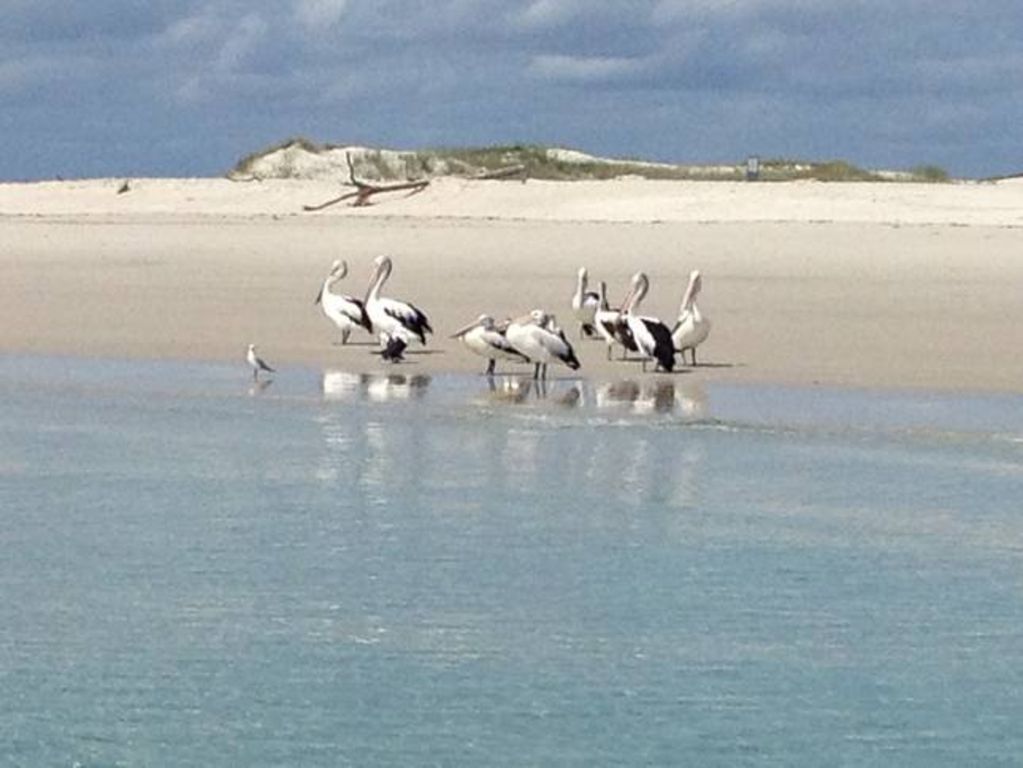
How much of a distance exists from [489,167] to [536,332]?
21430mm

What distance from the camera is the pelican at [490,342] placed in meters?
13.6

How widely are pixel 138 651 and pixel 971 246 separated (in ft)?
54.0

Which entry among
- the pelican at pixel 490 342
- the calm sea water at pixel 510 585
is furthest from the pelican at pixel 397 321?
the calm sea water at pixel 510 585

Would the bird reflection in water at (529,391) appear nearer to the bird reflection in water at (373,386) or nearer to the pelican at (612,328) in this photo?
the bird reflection in water at (373,386)

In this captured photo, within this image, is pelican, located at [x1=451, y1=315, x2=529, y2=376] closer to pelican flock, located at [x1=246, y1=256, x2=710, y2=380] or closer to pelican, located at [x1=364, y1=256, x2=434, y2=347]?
pelican flock, located at [x1=246, y1=256, x2=710, y2=380]

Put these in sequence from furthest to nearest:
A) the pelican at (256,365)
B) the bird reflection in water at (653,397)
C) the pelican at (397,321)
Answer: the pelican at (397,321) → the pelican at (256,365) → the bird reflection in water at (653,397)

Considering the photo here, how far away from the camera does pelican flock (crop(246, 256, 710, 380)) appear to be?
1352cm

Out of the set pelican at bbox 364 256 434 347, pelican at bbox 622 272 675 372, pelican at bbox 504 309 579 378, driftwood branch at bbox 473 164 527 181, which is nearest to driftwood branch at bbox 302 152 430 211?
driftwood branch at bbox 473 164 527 181

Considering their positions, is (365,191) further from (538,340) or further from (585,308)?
(538,340)

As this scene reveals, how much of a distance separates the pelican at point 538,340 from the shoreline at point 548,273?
20.2 inches

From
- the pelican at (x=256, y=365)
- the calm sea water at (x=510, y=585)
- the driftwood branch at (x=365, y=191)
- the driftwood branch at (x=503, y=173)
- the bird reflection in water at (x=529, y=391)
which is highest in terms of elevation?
the driftwood branch at (x=503, y=173)

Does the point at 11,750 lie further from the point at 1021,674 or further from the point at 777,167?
the point at 777,167

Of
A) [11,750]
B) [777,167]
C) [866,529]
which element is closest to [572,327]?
[866,529]

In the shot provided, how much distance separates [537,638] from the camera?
676 centimetres
